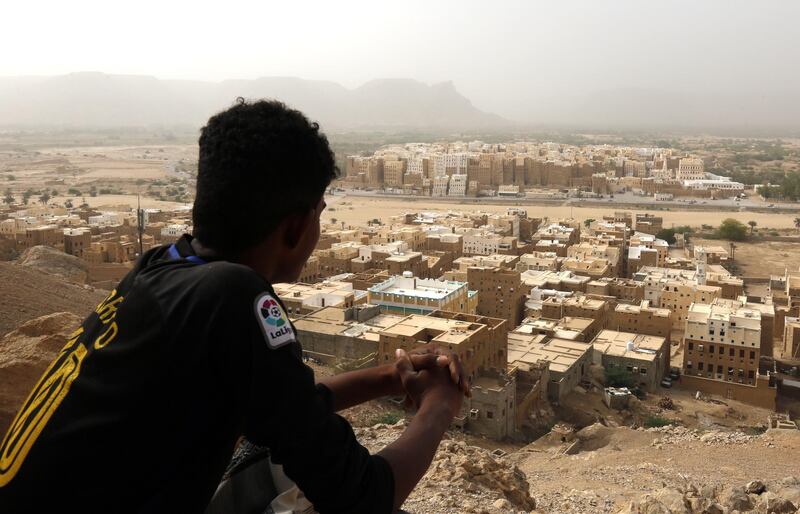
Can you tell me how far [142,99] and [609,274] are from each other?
14583 centimetres

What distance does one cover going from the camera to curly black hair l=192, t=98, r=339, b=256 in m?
1.04

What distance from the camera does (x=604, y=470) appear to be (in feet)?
18.6

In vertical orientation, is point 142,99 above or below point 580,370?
above

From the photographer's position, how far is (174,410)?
91cm

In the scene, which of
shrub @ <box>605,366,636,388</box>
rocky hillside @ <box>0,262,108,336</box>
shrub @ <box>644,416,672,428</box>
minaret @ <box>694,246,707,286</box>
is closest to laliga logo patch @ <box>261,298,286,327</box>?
rocky hillside @ <box>0,262,108,336</box>

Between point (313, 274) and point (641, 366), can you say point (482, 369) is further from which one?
point (313, 274)

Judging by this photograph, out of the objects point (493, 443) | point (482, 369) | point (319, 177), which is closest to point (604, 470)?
point (493, 443)

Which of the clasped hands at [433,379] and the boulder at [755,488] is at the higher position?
the clasped hands at [433,379]

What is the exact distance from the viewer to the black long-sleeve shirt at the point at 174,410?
89cm

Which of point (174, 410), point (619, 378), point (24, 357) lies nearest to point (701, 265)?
point (619, 378)

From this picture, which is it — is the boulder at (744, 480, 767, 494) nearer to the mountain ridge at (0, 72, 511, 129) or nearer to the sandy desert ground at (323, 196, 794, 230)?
the sandy desert ground at (323, 196, 794, 230)

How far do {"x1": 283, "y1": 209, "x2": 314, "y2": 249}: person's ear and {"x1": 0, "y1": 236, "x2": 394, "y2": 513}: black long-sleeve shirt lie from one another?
6.9 inches

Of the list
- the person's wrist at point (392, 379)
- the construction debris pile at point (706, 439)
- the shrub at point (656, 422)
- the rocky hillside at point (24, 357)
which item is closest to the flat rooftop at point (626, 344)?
the shrub at point (656, 422)

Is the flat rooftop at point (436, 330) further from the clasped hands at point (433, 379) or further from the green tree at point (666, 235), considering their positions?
the green tree at point (666, 235)
